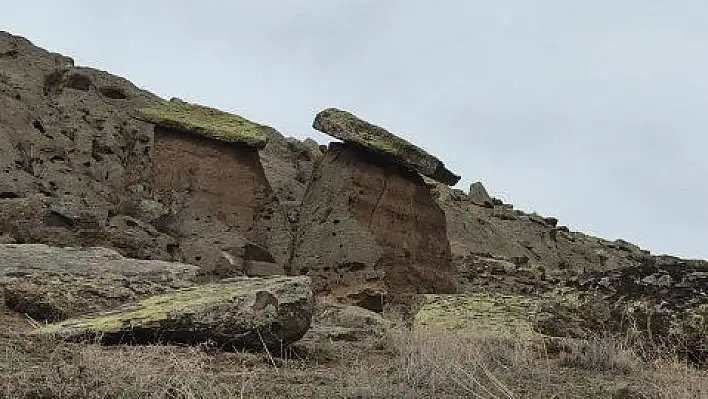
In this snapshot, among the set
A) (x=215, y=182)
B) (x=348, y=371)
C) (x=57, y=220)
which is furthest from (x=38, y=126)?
(x=348, y=371)

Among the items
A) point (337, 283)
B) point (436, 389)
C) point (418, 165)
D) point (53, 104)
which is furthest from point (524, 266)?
point (436, 389)

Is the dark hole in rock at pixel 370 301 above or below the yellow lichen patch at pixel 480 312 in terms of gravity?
below

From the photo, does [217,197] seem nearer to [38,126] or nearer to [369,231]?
[369,231]

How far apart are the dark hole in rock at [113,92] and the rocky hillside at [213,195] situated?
10 cm

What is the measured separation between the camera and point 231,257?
1616cm

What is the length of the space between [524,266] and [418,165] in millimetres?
8178

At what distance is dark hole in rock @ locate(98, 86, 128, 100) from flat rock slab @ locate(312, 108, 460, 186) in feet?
25.5

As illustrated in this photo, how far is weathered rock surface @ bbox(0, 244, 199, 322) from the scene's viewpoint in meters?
8.23

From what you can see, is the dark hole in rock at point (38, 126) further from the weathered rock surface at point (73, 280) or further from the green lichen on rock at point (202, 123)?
the weathered rock surface at point (73, 280)

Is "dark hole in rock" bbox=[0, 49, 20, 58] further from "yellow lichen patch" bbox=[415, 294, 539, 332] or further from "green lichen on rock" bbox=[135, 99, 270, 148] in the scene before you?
"yellow lichen patch" bbox=[415, 294, 539, 332]

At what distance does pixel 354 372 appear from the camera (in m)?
6.08

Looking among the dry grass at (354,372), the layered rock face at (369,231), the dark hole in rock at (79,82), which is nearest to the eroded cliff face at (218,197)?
the layered rock face at (369,231)

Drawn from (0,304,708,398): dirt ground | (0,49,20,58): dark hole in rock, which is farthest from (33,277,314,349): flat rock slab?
(0,49,20,58): dark hole in rock

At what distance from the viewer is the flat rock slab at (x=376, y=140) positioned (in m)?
16.5
